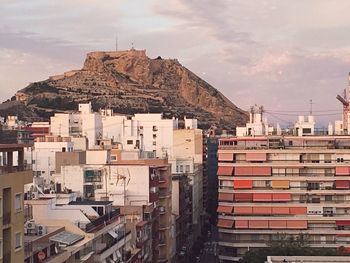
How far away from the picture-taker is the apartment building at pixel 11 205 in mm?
23469

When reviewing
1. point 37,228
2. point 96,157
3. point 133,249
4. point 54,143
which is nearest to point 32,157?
point 54,143

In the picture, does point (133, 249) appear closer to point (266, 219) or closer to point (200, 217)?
point (266, 219)

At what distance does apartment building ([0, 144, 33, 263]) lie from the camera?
23469 mm

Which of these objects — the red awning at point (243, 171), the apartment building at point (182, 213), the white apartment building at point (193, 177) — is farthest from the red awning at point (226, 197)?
the white apartment building at point (193, 177)

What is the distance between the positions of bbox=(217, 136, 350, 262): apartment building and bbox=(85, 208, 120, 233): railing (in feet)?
70.4

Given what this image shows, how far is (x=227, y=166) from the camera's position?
63.9m

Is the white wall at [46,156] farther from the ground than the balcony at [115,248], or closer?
farther from the ground

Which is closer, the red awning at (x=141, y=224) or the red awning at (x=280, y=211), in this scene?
the red awning at (x=141, y=224)

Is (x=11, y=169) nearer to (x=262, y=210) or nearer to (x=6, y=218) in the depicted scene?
(x=6, y=218)

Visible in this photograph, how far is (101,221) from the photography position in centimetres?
3797

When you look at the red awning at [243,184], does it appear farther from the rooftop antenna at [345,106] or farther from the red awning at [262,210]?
the rooftop antenna at [345,106]

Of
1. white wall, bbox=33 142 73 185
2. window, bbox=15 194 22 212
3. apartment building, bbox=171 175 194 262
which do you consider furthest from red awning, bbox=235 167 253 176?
window, bbox=15 194 22 212

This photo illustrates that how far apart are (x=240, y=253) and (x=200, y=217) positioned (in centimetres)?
2986

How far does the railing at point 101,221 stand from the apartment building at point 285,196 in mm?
21464
